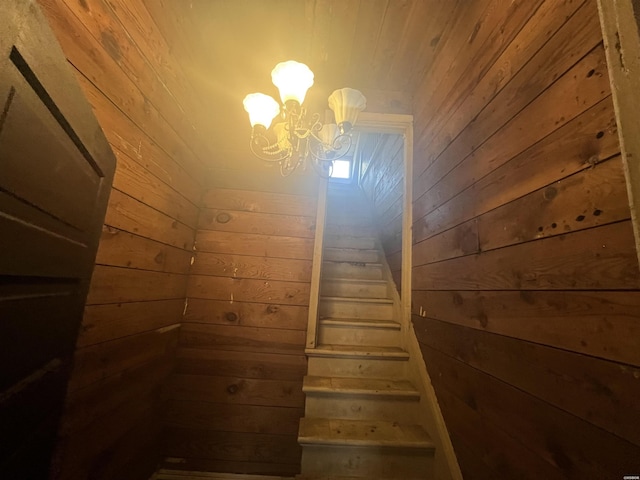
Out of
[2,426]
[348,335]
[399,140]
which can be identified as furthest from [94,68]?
[399,140]

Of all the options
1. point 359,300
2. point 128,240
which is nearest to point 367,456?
point 359,300

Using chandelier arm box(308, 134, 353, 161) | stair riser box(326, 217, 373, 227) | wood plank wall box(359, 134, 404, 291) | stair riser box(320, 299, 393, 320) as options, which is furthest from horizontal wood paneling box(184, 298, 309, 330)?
stair riser box(326, 217, 373, 227)

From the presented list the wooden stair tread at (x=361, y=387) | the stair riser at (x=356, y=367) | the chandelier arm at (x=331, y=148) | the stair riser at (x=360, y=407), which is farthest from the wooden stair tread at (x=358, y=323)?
the chandelier arm at (x=331, y=148)

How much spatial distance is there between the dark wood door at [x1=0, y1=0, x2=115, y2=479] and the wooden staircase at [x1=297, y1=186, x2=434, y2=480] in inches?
44.5

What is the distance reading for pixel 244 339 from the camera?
1996 mm

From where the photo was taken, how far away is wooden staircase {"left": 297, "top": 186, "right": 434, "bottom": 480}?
4.61 ft

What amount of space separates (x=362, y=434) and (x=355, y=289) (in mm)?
1265

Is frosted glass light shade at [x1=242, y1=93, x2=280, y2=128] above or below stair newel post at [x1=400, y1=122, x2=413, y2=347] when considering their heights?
above

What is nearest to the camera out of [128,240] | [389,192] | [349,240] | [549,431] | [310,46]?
[549,431]

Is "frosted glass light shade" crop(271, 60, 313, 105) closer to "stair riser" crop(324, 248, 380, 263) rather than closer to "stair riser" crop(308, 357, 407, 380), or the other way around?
"stair riser" crop(308, 357, 407, 380)

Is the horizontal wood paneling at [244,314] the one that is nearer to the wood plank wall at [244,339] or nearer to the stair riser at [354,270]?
the wood plank wall at [244,339]

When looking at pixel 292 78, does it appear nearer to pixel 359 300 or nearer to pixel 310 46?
pixel 310 46

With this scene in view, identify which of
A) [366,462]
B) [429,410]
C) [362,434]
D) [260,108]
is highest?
[260,108]

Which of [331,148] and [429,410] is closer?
[429,410]
